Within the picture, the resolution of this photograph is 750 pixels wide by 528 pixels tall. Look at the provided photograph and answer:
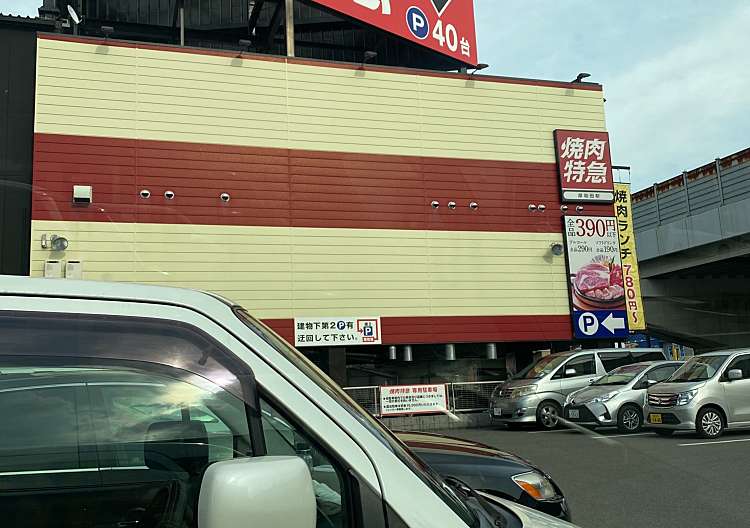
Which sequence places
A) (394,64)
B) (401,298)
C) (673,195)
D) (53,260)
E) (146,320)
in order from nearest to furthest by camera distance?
(146,320) → (53,260) → (401,298) → (394,64) → (673,195)

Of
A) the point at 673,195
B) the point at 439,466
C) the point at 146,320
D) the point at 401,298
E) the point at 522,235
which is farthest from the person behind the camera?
the point at 673,195

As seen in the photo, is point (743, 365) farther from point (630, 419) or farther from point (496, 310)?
point (496, 310)

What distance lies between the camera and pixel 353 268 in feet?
57.7

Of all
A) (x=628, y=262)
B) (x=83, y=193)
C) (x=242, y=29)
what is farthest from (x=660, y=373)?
(x=242, y=29)

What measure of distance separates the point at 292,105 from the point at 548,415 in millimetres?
9803

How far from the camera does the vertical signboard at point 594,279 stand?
19953mm

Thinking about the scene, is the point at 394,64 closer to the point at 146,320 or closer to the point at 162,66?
the point at 162,66

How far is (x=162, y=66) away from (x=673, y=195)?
21113 millimetres

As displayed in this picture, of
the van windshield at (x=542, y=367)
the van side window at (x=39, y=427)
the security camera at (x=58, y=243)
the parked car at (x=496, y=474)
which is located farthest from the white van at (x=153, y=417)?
the van windshield at (x=542, y=367)

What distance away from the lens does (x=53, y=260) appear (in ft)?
35.2

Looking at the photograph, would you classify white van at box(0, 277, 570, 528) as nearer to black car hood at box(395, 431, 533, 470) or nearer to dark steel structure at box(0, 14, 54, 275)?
black car hood at box(395, 431, 533, 470)

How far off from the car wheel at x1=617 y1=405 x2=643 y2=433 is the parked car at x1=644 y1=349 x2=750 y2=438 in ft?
3.20

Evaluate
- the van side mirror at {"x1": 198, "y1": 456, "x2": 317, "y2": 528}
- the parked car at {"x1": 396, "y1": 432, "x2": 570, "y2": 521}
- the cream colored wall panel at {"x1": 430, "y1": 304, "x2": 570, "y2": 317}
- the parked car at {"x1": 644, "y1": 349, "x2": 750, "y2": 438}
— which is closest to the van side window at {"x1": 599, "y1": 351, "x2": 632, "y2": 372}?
the cream colored wall panel at {"x1": 430, "y1": 304, "x2": 570, "y2": 317}

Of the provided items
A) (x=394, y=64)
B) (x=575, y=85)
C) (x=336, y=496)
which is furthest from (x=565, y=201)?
(x=336, y=496)
